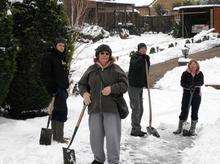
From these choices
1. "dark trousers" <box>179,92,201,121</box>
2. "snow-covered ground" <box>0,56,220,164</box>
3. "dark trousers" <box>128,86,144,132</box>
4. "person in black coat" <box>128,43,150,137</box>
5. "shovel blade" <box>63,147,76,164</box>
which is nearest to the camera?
"shovel blade" <box>63,147,76,164</box>

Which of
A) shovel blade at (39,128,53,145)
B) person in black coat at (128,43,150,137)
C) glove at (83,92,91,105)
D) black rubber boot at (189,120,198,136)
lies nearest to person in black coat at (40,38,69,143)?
shovel blade at (39,128,53,145)

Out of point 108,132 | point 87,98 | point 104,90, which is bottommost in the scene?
point 108,132

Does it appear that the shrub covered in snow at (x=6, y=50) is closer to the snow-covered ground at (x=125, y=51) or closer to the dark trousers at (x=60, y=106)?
the dark trousers at (x=60, y=106)

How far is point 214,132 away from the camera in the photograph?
33.2 ft

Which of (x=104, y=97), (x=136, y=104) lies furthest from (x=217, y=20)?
(x=104, y=97)

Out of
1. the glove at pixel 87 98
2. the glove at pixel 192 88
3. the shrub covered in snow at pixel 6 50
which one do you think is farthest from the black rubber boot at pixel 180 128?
the glove at pixel 87 98

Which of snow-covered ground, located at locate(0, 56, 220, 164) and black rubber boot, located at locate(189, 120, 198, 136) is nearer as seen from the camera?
snow-covered ground, located at locate(0, 56, 220, 164)

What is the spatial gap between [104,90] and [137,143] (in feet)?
8.85

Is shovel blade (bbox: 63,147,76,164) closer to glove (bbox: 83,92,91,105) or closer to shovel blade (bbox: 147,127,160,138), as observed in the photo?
glove (bbox: 83,92,91,105)

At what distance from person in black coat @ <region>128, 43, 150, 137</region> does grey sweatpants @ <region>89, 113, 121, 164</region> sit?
256 centimetres

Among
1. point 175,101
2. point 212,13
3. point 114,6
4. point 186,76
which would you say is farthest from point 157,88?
point 114,6

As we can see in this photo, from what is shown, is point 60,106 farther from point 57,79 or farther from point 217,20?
point 217,20

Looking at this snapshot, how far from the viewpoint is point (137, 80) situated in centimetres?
980

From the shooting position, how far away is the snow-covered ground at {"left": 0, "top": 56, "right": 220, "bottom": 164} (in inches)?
314
